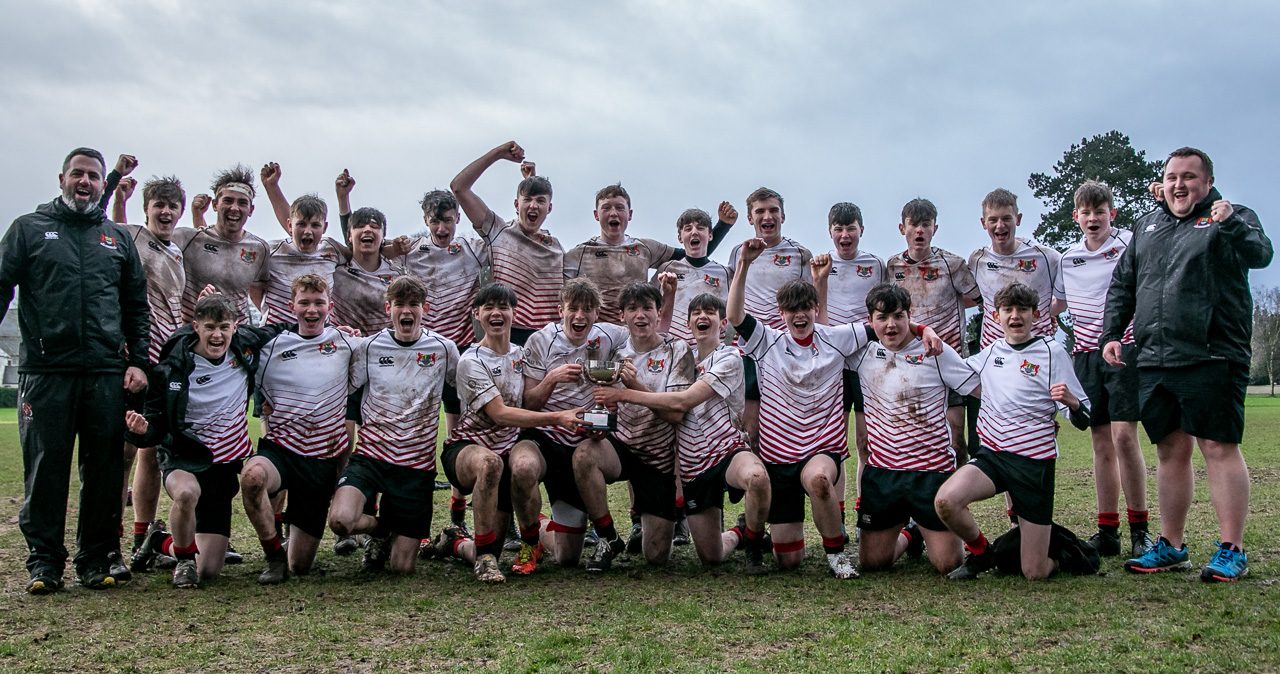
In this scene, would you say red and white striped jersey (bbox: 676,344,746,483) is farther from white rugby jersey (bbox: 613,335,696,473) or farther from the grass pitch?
the grass pitch

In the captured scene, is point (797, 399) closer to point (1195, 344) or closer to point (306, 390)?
point (1195, 344)

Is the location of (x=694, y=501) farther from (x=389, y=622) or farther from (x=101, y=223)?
(x=101, y=223)

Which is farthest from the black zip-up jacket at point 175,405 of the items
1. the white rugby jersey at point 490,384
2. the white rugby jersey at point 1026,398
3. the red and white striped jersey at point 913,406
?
the white rugby jersey at point 1026,398

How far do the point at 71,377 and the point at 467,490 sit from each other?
2493mm

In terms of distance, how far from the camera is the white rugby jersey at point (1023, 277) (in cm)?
739

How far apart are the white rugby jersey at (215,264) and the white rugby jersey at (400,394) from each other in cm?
150

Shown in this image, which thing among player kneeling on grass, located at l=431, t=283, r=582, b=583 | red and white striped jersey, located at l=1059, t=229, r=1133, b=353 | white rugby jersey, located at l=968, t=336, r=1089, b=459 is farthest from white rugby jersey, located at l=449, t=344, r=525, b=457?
red and white striped jersey, located at l=1059, t=229, r=1133, b=353

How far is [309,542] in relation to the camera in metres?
6.32

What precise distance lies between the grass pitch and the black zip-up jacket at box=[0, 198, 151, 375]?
1.40m

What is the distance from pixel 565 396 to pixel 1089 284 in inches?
155

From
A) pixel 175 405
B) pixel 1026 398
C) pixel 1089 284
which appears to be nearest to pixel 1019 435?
pixel 1026 398

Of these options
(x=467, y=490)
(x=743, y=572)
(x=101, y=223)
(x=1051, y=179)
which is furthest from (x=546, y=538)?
(x=1051, y=179)

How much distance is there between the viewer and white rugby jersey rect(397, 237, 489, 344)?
777cm

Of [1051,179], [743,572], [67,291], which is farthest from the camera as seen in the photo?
[1051,179]
